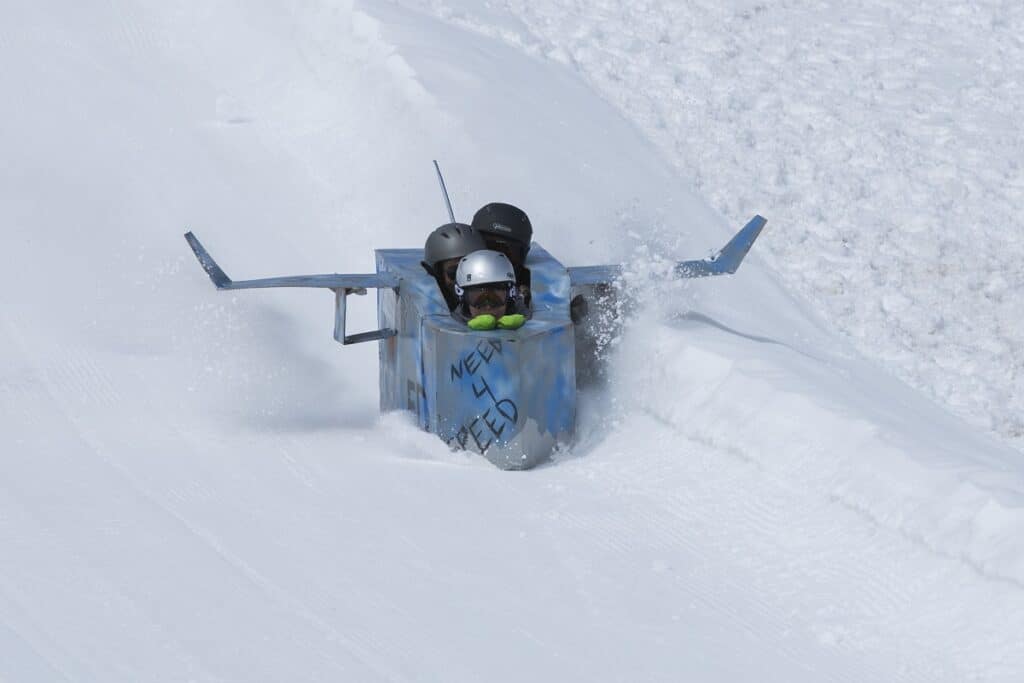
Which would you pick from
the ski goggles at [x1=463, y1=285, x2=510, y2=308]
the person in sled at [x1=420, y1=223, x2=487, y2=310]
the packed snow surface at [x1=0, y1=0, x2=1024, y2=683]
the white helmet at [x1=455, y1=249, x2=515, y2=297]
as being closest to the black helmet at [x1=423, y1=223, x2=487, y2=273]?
the person in sled at [x1=420, y1=223, x2=487, y2=310]

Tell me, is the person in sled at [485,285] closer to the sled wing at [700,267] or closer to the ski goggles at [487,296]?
the ski goggles at [487,296]

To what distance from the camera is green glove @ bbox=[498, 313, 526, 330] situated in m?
7.09

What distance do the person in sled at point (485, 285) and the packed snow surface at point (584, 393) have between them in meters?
0.78

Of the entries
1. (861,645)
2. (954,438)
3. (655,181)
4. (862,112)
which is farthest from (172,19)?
(861,645)

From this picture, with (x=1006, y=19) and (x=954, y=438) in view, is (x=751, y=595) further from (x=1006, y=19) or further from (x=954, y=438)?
(x=1006, y=19)

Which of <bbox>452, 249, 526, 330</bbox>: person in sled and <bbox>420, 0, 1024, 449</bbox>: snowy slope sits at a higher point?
<bbox>452, 249, 526, 330</bbox>: person in sled

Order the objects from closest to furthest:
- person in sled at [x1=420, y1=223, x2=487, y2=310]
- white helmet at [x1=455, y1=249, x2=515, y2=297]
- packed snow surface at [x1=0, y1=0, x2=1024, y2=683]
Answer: packed snow surface at [x1=0, y1=0, x2=1024, y2=683] → white helmet at [x1=455, y1=249, x2=515, y2=297] → person in sled at [x1=420, y1=223, x2=487, y2=310]

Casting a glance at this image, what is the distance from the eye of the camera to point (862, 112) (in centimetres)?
1305

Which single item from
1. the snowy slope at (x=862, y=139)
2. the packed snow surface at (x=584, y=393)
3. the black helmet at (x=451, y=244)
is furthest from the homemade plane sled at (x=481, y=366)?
the snowy slope at (x=862, y=139)

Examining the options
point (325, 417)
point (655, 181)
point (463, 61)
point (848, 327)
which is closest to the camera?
point (325, 417)

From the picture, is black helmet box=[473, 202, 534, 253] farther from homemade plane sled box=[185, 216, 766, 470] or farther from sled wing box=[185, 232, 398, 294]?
sled wing box=[185, 232, 398, 294]

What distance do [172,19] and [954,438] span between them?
881 centimetres

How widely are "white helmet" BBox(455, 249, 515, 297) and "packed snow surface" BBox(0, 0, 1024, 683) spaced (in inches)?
35.4

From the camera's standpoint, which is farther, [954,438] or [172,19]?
[172,19]
